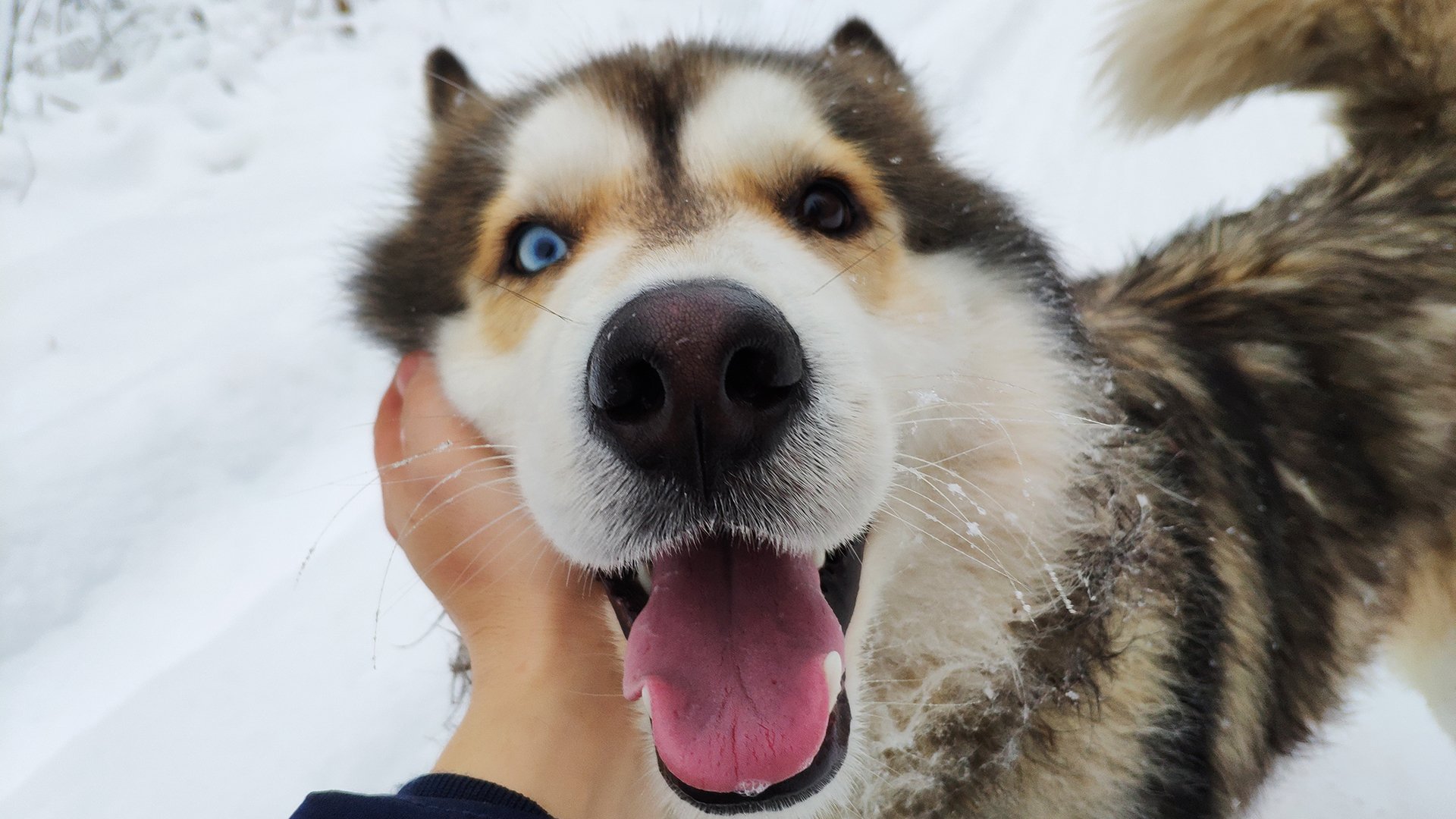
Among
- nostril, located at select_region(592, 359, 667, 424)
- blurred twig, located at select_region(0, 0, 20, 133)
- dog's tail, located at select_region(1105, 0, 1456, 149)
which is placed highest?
dog's tail, located at select_region(1105, 0, 1456, 149)

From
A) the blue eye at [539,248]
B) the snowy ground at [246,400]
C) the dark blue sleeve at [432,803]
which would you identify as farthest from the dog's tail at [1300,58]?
the dark blue sleeve at [432,803]

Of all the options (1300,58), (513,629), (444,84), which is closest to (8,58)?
(444,84)

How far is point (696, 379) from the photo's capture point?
0.94 metres

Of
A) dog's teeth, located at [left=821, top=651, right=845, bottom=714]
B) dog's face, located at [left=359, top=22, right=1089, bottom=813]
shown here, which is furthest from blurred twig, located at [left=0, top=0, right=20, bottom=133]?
dog's teeth, located at [left=821, top=651, right=845, bottom=714]

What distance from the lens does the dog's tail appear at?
77.4 inches

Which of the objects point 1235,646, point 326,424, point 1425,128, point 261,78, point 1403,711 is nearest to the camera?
point 1235,646

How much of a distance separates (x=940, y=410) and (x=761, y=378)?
18.8 inches

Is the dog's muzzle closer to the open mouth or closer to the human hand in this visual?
the open mouth

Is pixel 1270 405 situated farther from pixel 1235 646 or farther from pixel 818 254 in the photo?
pixel 818 254

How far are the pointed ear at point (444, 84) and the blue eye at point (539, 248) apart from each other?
29.6 inches

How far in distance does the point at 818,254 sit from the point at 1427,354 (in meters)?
1.53

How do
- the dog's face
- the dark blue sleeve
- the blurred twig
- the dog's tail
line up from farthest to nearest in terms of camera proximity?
the blurred twig
the dog's tail
the dog's face
the dark blue sleeve

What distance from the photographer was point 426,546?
1504 mm

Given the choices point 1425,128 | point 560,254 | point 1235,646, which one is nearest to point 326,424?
point 560,254
